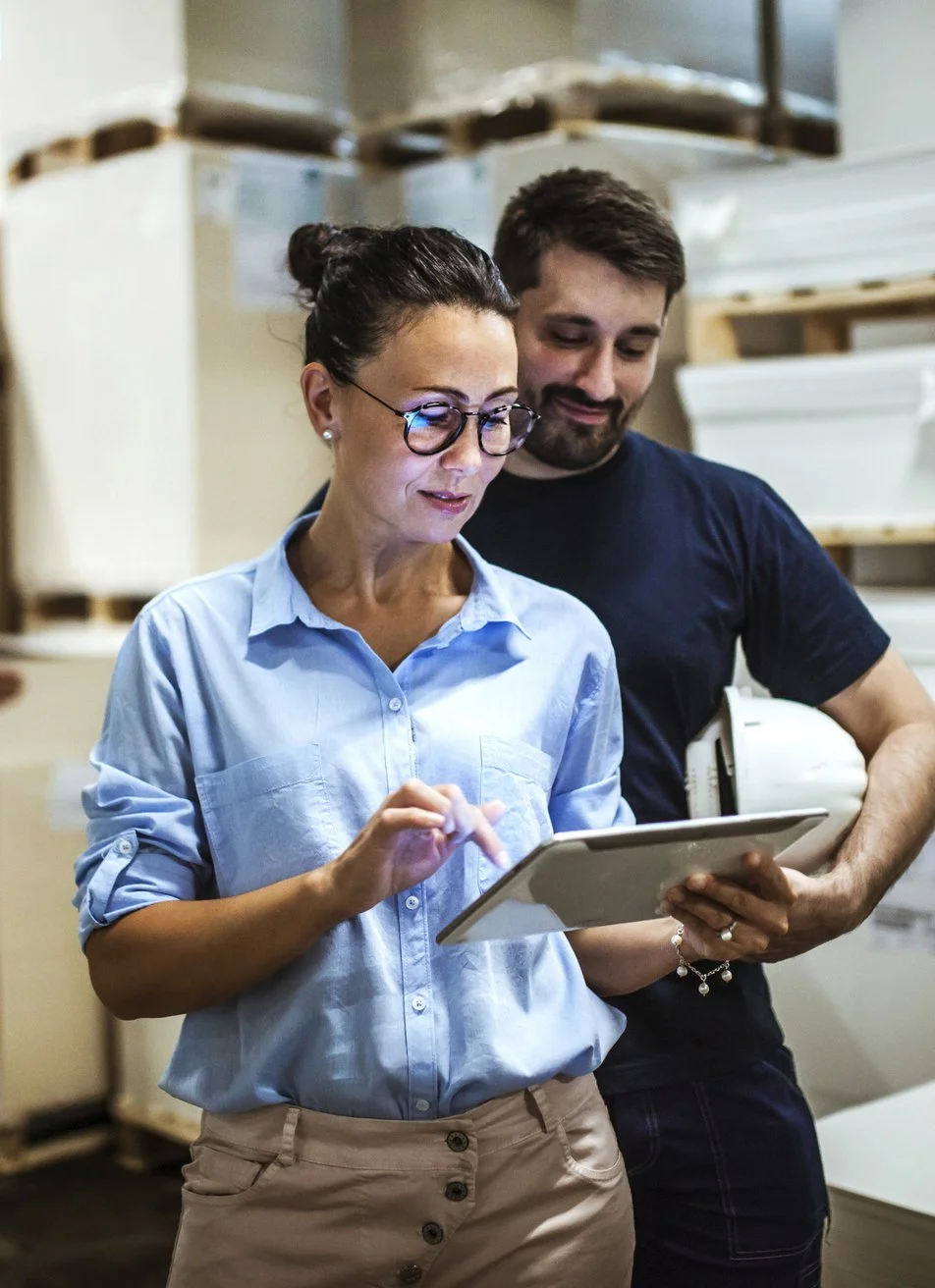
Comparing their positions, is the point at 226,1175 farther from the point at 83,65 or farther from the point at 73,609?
the point at 83,65

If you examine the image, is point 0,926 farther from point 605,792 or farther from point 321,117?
point 605,792

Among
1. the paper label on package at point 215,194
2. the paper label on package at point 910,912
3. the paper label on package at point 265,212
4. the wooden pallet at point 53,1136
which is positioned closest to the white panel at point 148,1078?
the wooden pallet at point 53,1136

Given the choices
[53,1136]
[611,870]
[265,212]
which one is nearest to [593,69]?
[265,212]

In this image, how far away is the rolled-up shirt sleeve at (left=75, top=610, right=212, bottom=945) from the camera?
144 cm

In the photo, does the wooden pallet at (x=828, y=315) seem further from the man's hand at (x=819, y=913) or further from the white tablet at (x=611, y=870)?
the white tablet at (x=611, y=870)

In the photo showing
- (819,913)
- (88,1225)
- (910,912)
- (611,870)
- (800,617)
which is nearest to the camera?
(611,870)

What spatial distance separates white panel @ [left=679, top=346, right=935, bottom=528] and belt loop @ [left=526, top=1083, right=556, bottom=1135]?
1.09 m

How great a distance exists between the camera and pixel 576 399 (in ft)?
5.96

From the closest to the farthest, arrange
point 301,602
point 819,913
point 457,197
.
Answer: point 301,602
point 819,913
point 457,197

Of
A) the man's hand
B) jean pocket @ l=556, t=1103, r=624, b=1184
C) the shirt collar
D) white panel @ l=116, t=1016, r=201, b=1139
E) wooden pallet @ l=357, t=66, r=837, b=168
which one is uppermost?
wooden pallet @ l=357, t=66, r=837, b=168

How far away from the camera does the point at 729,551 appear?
75.1 inches

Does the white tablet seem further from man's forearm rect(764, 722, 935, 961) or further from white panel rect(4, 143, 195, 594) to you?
white panel rect(4, 143, 195, 594)

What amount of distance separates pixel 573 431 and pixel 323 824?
61 centimetres

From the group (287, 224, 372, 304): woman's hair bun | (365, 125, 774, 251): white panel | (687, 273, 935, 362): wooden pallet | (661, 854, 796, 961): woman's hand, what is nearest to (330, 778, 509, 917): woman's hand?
(661, 854, 796, 961): woman's hand
